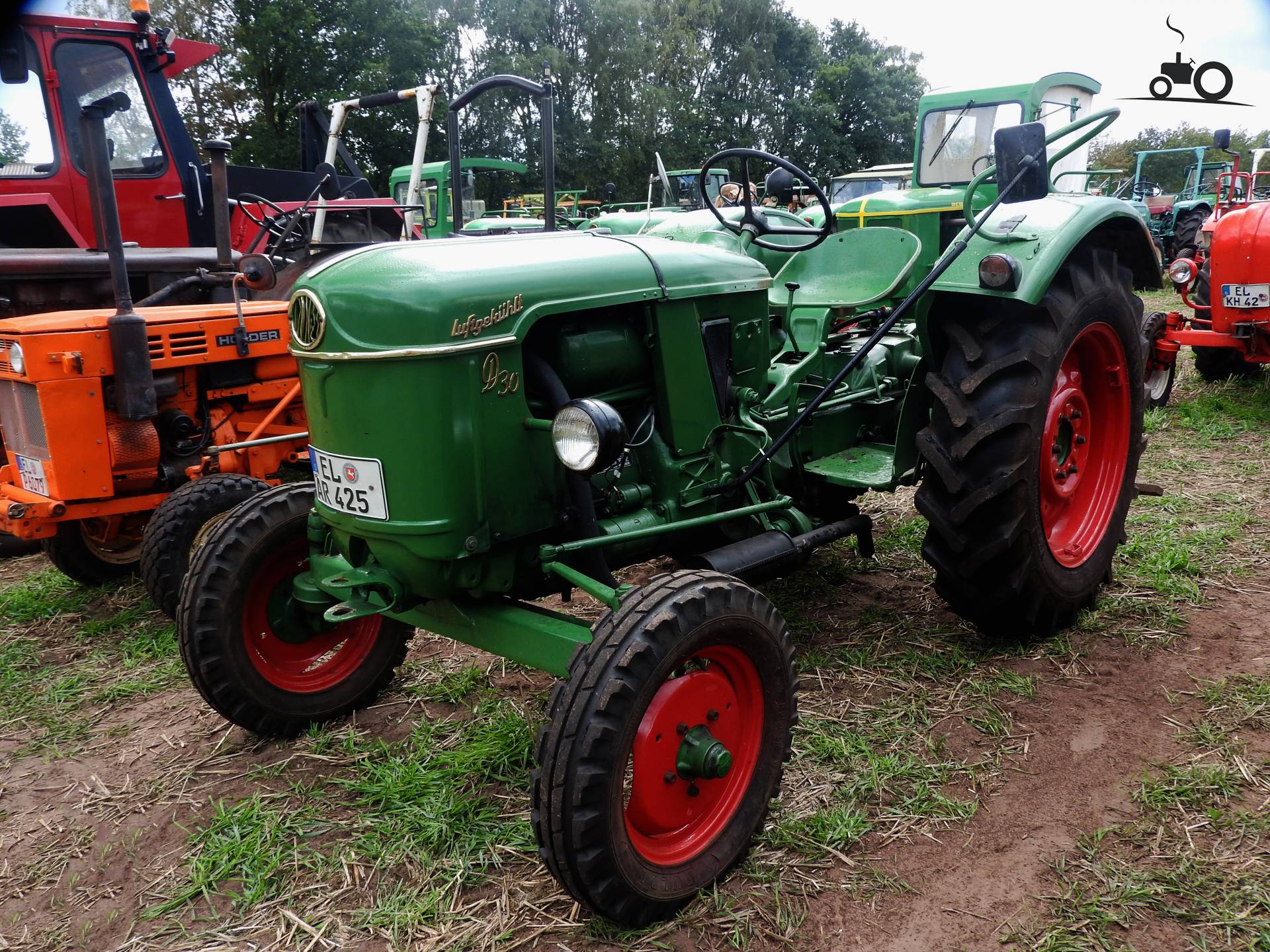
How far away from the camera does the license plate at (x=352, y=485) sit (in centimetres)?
211

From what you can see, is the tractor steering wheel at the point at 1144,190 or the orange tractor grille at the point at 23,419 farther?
the tractor steering wheel at the point at 1144,190

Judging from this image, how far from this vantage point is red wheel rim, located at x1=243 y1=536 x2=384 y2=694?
273 cm

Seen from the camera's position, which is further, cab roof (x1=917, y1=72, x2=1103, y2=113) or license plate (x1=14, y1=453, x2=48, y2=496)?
cab roof (x1=917, y1=72, x2=1103, y2=113)

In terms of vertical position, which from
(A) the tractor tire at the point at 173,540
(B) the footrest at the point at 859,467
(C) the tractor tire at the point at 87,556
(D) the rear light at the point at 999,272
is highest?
(D) the rear light at the point at 999,272

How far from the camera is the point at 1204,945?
1.88 metres

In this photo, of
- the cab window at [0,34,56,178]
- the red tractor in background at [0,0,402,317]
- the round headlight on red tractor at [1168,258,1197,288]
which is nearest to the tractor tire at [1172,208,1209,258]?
the round headlight on red tractor at [1168,258,1197,288]

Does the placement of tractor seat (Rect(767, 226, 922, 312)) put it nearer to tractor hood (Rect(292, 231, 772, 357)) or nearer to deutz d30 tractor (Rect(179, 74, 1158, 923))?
deutz d30 tractor (Rect(179, 74, 1158, 923))

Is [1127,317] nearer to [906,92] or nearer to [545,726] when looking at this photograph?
[545,726]

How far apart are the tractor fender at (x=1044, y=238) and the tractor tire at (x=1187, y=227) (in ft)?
37.1

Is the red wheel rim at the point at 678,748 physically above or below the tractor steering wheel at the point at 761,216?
below

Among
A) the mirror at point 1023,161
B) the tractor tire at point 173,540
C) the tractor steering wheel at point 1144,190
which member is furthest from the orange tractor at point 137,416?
the tractor steering wheel at point 1144,190

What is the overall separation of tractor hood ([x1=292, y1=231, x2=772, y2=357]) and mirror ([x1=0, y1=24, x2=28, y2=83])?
3.58 m

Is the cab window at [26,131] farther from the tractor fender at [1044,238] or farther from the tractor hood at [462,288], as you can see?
the tractor fender at [1044,238]

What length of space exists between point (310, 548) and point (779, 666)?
136cm
